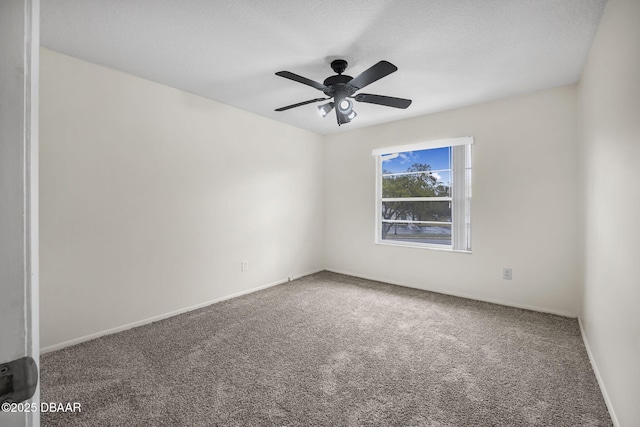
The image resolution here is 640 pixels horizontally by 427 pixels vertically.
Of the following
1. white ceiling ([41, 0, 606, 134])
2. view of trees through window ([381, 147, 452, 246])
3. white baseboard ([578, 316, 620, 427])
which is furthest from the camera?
view of trees through window ([381, 147, 452, 246])

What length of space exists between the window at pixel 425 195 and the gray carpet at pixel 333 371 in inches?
47.4

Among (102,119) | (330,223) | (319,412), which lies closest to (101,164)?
(102,119)

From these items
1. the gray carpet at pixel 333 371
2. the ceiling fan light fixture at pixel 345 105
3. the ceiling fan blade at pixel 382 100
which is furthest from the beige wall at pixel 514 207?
the ceiling fan light fixture at pixel 345 105

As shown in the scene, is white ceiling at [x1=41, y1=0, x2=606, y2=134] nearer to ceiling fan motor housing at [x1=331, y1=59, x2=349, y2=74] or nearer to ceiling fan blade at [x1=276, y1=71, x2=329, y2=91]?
ceiling fan motor housing at [x1=331, y1=59, x2=349, y2=74]

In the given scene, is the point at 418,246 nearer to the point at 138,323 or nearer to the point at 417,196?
the point at 417,196

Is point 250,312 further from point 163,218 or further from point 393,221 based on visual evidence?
point 393,221

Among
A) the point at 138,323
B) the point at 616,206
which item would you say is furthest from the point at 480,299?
the point at 138,323

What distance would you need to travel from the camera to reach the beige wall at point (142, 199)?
2.40 m

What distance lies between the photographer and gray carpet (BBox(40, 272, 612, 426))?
1.68 metres

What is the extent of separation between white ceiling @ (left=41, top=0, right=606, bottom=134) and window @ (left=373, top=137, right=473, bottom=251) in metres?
1.02

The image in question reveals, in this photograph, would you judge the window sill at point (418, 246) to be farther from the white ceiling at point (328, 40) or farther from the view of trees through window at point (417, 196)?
the white ceiling at point (328, 40)

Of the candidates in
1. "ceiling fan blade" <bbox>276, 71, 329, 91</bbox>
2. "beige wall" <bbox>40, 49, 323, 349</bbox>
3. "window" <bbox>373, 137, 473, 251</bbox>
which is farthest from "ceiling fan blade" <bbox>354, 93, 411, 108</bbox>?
"beige wall" <bbox>40, 49, 323, 349</bbox>

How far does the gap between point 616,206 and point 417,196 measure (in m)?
2.57

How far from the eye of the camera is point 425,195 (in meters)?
4.14
